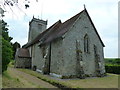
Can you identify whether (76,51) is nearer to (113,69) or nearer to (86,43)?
(86,43)

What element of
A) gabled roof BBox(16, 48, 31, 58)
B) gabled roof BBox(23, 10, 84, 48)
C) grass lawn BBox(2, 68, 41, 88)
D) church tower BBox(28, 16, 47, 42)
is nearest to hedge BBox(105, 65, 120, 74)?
gabled roof BBox(23, 10, 84, 48)

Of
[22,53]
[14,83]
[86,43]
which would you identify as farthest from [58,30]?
[22,53]

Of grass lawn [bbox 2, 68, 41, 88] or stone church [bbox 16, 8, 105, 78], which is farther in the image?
stone church [bbox 16, 8, 105, 78]

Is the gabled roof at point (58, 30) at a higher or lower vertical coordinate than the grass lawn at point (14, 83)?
higher

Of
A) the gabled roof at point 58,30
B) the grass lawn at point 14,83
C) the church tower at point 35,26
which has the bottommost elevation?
the grass lawn at point 14,83

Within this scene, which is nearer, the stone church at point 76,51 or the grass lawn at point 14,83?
the grass lawn at point 14,83

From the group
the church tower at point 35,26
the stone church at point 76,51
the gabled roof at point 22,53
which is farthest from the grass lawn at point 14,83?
the church tower at point 35,26

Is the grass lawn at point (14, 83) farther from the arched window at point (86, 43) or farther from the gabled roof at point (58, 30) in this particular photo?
the arched window at point (86, 43)

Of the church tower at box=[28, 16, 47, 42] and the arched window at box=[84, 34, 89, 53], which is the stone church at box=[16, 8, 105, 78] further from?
the church tower at box=[28, 16, 47, 42]

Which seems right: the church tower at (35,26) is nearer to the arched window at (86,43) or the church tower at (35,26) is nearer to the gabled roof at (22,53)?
the gabled roof at (22,53)

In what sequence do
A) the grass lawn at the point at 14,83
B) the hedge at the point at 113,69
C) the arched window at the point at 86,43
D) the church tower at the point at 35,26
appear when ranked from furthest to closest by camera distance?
the church tower at the point at 35,26
the hedge at the point at 113,69
the arched window at the point at 86,43
the grass lawn at the point at 14,83

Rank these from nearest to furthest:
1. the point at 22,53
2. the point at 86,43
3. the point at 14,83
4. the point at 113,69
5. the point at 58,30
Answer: the point at 14,83 < the point at 86,43 < the point at 58,30 < the point at 113,69 < the point at 22,53

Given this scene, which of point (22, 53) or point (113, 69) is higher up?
point (22, 53)

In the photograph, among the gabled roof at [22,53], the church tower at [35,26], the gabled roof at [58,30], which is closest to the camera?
the gabled roof at [58,30]
